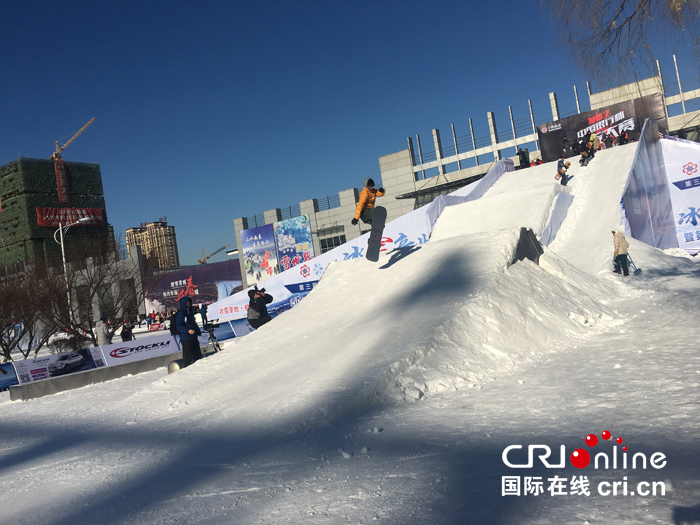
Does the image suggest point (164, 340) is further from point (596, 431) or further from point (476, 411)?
point (596, 431)

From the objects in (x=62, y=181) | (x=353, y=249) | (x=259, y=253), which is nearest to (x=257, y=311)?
(x=353, y=249)

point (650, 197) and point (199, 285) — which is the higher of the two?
point (199, 285)

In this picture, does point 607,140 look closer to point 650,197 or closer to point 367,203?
point 650,197

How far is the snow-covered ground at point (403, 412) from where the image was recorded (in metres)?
2.81

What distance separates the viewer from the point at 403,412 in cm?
448

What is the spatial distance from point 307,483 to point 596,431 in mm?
2043

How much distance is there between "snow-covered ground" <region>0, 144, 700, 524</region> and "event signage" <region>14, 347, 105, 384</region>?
243cm

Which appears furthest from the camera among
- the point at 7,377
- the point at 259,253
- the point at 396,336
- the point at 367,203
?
the point at 259,253

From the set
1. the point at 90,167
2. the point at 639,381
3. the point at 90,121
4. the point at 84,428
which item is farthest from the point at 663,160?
the point at 90,121

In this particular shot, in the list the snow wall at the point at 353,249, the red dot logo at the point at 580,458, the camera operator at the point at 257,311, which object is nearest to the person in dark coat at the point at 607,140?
the snow wall at the point at 353,249

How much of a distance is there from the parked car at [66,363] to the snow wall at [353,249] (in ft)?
24.5

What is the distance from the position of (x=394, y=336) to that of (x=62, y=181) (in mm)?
87982

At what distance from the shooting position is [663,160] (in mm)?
21969

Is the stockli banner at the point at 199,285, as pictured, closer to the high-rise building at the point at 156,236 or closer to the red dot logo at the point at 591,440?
the red dot logo at the point at 591,440
